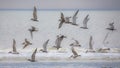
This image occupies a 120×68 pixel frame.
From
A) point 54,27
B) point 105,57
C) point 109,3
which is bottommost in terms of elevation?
point 105,57

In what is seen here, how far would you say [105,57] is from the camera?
25.5ft

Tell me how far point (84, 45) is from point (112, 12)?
0.88 metres

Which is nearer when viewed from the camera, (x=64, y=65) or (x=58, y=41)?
(x=64, y=65)

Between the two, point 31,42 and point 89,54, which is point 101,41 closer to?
point 89,54

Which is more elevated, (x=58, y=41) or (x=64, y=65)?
(x=58, y=41)

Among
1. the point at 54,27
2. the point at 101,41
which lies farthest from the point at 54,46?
the point at 101,41

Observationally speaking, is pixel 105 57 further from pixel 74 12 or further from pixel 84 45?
pixel 74 12

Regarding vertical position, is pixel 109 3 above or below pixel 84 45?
above

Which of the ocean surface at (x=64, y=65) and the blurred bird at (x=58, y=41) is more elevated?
the blurred bird at (x=58, y=41)

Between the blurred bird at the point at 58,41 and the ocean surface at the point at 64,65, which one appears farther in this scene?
the blurred bird at the point at 58,41

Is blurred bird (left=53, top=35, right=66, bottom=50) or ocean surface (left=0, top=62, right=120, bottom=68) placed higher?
blurred bird (left=53, top=35, right=66, bottom=50)

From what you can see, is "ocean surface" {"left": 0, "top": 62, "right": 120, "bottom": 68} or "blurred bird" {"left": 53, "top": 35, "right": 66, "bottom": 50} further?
"blurred bird" {"left": 53, "top": 35, "right": 66, "bottom": 50}

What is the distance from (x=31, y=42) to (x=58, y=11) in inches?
33.0

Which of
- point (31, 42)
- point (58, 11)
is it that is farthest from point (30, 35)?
point (58, 11)
